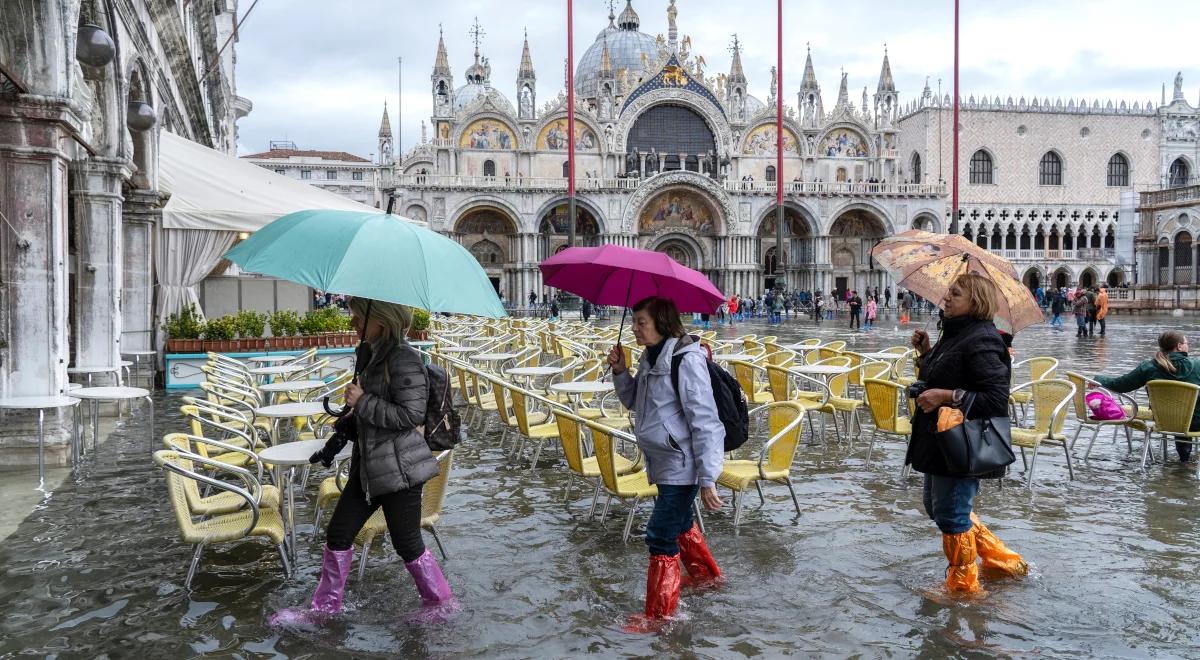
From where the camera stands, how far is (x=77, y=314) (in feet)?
29.2

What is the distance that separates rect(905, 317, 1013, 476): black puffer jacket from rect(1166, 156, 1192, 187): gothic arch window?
210 ft

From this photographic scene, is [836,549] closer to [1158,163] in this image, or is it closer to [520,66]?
[520,66]

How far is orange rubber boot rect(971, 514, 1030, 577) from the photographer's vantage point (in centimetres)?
444

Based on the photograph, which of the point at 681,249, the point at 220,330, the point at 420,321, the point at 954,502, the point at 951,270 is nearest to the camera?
the point at 954,502

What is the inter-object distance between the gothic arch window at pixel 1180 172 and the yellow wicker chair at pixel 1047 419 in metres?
61.0

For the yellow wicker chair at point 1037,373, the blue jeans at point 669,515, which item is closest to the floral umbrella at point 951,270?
the blue jeans at point 669,515

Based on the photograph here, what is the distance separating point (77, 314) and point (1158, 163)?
63.7m

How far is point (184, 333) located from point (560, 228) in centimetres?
3157

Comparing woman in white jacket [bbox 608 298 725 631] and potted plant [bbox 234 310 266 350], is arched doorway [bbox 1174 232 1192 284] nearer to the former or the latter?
potted plant [bbox 234 310 266 350]

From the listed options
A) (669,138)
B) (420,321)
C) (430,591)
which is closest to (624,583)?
(430,591)

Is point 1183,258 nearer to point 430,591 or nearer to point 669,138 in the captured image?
point 669,138

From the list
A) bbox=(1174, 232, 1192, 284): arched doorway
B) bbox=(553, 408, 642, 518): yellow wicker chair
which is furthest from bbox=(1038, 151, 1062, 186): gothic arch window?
bbox=(553, 408, 642, 518): yellow wicker chair

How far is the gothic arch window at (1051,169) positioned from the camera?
54.9m

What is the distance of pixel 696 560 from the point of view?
14.5ft
